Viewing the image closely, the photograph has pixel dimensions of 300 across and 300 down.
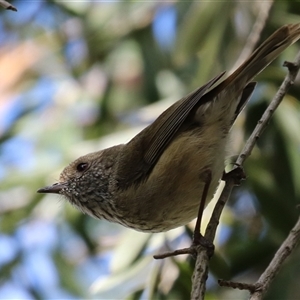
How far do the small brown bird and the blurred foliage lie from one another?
0.21 meters

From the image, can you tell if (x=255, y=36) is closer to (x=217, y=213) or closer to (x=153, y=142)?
(x=153, y=142)

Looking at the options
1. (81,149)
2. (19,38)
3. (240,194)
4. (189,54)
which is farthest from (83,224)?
(19,38)

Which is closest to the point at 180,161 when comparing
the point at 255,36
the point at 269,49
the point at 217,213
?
the point at 217,213

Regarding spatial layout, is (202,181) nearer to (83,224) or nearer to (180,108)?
(180,108)

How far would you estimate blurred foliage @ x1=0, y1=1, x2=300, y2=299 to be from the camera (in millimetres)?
3590

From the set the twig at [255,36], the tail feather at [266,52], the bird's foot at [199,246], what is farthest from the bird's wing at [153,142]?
the bird's foot at [199,246]

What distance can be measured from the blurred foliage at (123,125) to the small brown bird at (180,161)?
0.21 meters

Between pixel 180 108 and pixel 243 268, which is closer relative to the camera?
pixel 180 108

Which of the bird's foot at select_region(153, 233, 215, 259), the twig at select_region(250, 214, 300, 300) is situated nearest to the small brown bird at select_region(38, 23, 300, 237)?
the bird's foot at select_region(153, 233, 215, 259)

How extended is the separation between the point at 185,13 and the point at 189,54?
548 mm

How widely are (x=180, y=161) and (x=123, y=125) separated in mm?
1608

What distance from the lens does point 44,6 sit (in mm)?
5102

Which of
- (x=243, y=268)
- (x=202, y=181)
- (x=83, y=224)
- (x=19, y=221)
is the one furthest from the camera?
(x=19, y=221)

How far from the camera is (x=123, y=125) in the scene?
185 inches
